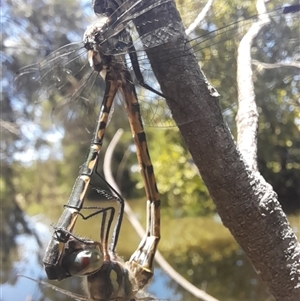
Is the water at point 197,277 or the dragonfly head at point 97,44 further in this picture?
the water at point 197,277

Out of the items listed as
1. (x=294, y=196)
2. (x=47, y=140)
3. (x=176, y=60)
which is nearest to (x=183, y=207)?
(x=294, y=196)

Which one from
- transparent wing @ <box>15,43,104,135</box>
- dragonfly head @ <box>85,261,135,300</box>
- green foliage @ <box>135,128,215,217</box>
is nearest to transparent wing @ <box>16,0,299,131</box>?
transparent wing @ <box>15,43,104,135</box>

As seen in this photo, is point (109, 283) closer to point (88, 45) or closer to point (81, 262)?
point (81, 262)

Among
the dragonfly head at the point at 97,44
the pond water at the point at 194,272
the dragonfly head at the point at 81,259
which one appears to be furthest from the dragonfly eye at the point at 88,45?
the pond water at the point at 194,272

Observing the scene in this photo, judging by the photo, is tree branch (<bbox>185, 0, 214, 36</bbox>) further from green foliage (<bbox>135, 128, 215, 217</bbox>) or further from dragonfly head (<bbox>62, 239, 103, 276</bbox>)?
green foliage (<bbox>135, 128, 215, 217</bbox>)

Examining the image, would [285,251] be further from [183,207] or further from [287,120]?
[183,207]

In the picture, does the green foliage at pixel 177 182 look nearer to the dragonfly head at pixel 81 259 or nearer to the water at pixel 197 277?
the water at pixel 197 277

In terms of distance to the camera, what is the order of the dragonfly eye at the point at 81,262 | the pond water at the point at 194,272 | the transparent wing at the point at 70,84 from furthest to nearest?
the pond water at the point at 194,272
the transparent wing at the point at 70,84
the dragonfly eye at the point at 81,262

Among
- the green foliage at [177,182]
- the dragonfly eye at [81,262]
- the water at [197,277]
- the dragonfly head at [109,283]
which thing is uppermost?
the green foliage at [177,182]
